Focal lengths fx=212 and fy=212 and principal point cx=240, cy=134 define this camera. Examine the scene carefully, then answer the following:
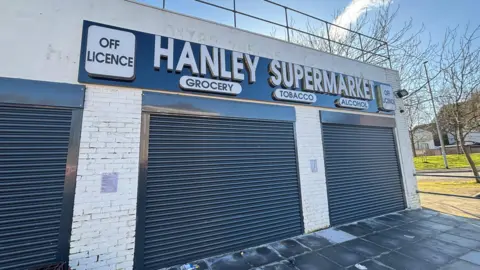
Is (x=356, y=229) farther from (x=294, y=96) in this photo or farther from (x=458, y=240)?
(x=294, y=96)

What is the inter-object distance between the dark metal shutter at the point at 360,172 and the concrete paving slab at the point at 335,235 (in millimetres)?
371

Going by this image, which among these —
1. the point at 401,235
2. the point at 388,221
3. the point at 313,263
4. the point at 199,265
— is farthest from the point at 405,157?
the point at 199,265

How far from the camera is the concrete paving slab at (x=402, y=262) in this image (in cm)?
328

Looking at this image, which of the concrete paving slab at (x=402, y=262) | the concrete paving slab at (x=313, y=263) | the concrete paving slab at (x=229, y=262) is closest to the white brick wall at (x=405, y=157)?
the concrete paving slab at (x=402, y=262)

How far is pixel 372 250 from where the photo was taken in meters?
3.89

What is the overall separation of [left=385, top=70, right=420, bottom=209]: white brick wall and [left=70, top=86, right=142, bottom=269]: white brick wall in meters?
7.80

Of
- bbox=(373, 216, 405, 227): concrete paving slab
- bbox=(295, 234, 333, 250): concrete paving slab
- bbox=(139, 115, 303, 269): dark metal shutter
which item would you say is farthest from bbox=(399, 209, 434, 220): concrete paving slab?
bbox=(139, 115, 303, 269): dark metal shutter

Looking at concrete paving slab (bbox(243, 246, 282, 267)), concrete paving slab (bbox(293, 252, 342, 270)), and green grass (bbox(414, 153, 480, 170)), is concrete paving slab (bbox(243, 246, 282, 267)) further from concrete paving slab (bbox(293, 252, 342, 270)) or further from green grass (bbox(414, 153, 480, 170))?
green grass (bbox(414, 153, 480, 170))

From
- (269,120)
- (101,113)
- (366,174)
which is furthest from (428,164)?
(101,113)

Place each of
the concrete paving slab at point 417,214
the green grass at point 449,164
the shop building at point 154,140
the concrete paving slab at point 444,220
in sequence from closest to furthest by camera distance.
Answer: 1. the shop building at point 154,140
2. the concrete paving slab at point 444,220
3. the concrete paving slab at point 417,214
4. the green grass at point 449,164

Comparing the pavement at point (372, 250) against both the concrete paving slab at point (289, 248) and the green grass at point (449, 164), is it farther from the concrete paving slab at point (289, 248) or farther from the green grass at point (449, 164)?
the green grass at point (449, 164)

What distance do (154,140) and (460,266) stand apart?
531cm

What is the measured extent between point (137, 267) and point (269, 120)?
3.71m

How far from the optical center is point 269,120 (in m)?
4.92
